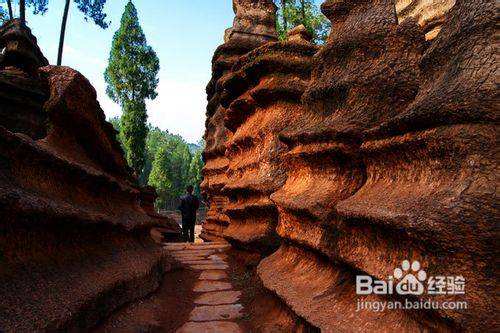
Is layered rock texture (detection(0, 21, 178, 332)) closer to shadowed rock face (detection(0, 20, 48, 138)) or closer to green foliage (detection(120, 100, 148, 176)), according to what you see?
shadowed rock face (detection(0, 20, 48, 138))

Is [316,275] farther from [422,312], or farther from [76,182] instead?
[76,182]

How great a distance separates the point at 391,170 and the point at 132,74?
90.0 feet

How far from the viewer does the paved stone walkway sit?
118 inches

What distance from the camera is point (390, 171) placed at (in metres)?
2.12

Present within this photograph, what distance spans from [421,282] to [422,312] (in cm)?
18

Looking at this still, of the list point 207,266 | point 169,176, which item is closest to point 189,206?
point 207,266

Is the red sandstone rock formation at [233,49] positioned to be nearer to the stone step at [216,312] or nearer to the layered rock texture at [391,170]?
the stone step at [216,312]

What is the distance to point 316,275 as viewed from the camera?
2.57 m

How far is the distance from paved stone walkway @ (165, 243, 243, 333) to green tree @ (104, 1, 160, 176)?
20872 millimetres

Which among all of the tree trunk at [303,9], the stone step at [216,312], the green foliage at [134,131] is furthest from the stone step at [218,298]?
the green foliage at [134,131]

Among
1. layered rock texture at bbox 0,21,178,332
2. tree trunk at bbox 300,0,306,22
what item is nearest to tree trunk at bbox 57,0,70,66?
tree trunk at bbox 300,0,306,22

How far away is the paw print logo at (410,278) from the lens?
59.1 inches

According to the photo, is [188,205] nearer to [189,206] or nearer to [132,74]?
[189,206]

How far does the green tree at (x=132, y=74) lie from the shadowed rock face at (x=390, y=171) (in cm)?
A: 2396
